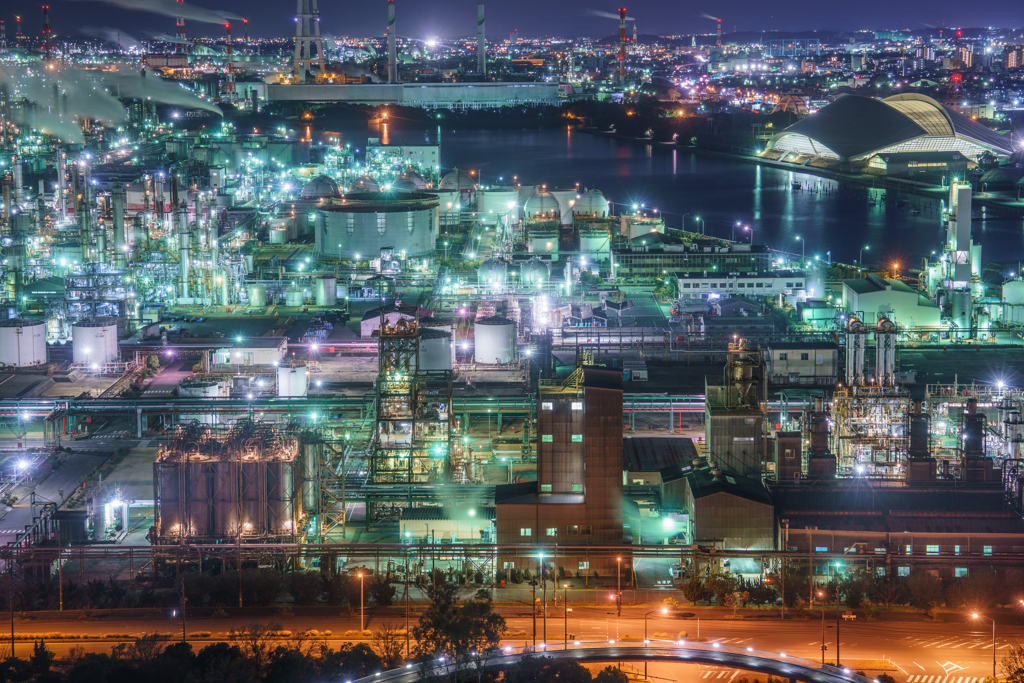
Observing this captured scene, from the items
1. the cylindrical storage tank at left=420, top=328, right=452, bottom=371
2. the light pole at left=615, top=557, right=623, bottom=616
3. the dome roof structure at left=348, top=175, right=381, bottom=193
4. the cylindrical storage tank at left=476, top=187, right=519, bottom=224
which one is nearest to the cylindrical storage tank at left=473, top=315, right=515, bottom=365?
the cylindrical storage tank at left=420, top=328, right=452, bottom=371

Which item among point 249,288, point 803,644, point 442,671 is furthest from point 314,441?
point 249,288

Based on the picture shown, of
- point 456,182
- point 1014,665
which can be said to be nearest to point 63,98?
point 456,182

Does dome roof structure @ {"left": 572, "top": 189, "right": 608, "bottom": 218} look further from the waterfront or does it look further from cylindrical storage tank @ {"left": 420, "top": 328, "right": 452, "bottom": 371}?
cylindrical storage tank @ {"left": 420, "top": 328, "right": 452, "bottom": 371}

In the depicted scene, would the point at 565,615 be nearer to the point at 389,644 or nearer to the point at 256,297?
the point at 389,644

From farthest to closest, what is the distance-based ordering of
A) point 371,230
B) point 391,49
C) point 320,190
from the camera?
point 391,49, point 320,190, point 371,230

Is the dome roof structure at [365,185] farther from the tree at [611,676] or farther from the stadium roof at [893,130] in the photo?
the tree at [611,676]

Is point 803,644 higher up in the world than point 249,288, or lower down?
lower down

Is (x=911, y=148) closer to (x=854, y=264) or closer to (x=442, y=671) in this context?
(x=854, y=264)
